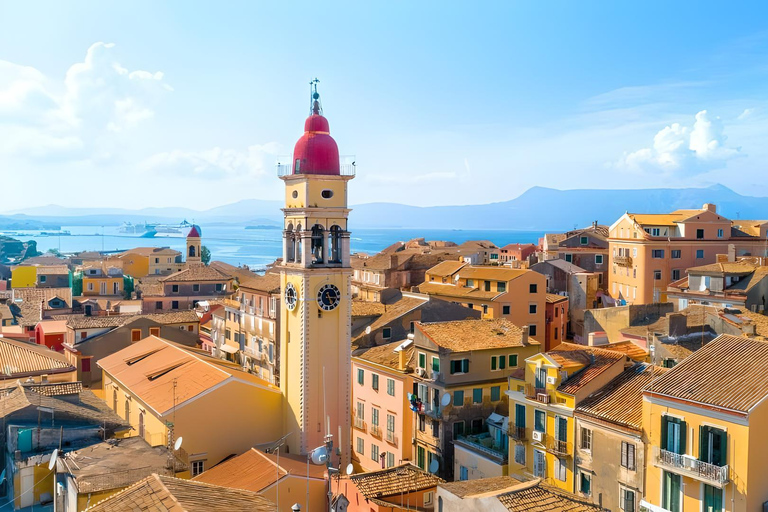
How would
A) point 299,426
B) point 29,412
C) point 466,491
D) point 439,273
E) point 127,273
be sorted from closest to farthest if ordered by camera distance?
point 466,491
point 29,412
point 299,426
point 439,273
point 127,273

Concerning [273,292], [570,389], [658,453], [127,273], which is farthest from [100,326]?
[127,273]

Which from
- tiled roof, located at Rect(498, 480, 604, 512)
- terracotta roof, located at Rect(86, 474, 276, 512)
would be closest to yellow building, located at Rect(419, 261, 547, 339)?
tiled roof, located at Rect(498, 480, 604, 512)

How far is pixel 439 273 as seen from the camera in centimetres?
6147

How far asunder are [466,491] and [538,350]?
17.6 metres

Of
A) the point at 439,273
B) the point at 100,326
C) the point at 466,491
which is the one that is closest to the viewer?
the point at 466,491

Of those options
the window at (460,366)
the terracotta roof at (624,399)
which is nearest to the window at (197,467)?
the window at (460,366)

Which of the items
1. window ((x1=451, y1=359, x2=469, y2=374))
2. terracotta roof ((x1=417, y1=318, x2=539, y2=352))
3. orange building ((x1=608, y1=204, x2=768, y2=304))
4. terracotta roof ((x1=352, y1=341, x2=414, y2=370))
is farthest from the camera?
orange building ((x1=608, y1=204, x2=768, y2=304))

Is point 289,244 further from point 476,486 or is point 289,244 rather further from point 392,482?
point 476,486

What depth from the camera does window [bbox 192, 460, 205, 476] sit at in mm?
32156

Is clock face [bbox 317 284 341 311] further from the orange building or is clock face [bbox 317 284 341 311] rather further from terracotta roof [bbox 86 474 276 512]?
the orange building

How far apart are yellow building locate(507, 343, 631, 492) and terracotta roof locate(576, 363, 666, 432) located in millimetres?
344

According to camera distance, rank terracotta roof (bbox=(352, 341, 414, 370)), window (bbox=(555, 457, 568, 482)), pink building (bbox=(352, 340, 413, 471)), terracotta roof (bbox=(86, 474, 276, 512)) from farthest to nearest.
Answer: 1. terracotta roof (bbox=(352, 341, 414, 370))
2. pink building (bbox=(352, 340, 413, 471))
3. window (bbox=(555, 457, 568, 482))
4. terracotta roof (bbox=(86, 474, 276, 512))

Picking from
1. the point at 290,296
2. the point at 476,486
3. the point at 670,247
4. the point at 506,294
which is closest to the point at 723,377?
the point at 476,486

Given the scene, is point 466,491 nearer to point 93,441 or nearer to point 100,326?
point 93,441
